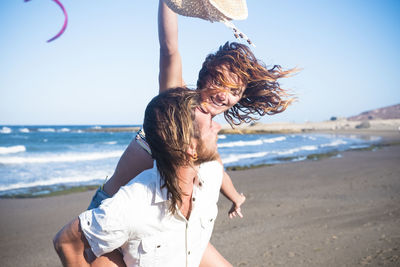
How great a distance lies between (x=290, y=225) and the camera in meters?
5.85

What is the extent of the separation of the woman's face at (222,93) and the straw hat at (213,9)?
0.28 meters

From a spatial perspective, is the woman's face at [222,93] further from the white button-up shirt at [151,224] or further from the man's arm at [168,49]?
the white button-up shirt at [151,224]

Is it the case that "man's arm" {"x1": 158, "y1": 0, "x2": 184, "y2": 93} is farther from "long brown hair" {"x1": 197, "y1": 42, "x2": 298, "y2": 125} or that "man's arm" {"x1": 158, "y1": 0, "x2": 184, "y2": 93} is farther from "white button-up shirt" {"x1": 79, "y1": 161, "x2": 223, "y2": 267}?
"white button-up shirt" {"x1": 79, "y1": 161, "x2": 223, "y2": 267}

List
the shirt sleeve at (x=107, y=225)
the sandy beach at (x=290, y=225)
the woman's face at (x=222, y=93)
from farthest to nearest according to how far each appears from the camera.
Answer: the sandy beach at (x=290, y=225)
the woman's face at (x=222, y=93)
the shirt sleeve at (x=107, y=225)

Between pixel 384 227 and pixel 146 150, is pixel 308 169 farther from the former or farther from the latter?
pixel 146 150

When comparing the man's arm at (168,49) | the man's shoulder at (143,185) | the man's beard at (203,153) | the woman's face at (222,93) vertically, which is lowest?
the man's shoulder at (143,185)

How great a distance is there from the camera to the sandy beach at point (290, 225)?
4.43 meters

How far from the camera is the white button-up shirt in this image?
1.42m

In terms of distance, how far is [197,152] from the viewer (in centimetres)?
153

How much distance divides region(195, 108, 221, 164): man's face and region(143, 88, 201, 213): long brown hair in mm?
33

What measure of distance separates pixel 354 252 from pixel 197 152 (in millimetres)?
3839

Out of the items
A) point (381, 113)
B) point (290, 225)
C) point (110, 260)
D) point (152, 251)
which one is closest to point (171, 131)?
point (152, 251)

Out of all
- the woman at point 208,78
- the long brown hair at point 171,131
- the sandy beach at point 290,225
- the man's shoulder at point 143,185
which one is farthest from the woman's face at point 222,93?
the sandy beach at point 290,225

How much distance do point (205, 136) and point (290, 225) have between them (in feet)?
16.1
